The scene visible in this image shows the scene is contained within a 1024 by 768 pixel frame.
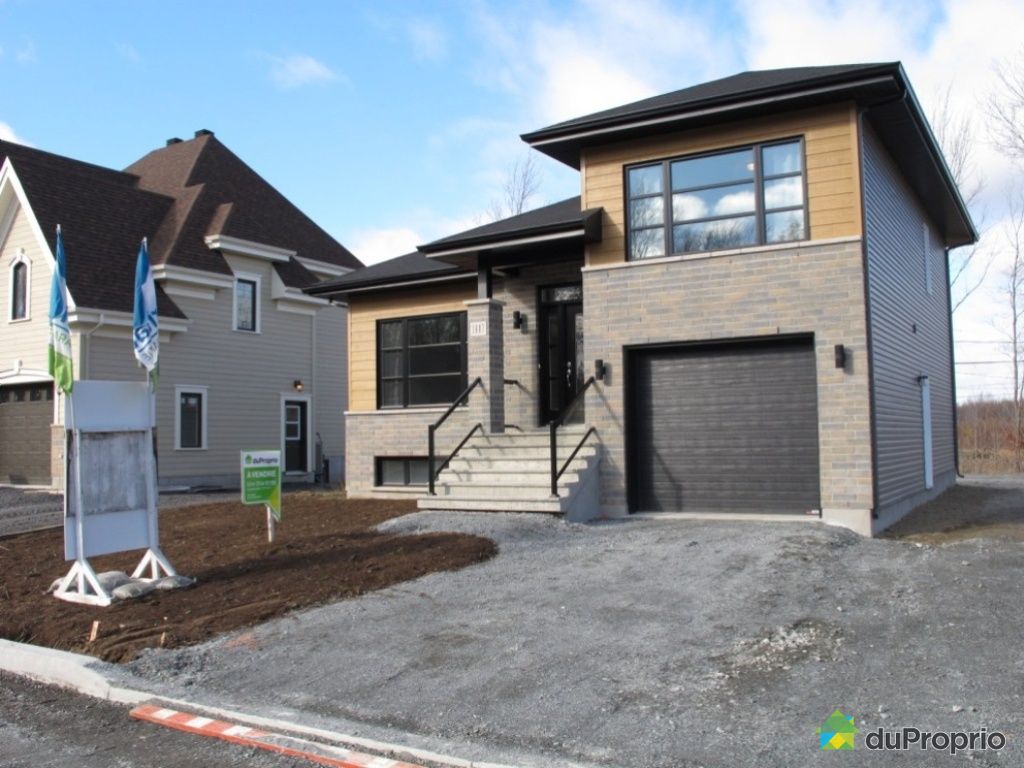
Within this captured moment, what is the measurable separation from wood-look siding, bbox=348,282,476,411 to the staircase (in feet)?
13.7

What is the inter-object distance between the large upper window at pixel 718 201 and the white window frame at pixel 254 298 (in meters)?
14.6

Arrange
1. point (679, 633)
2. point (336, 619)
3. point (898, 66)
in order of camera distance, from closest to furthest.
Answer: point (679, 633)
point (336, 619)
point (898, 66)

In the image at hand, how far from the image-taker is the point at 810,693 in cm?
528

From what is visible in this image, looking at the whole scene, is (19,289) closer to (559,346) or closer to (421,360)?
(421,360)

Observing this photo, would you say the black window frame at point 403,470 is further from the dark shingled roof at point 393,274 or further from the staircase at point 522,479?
the dark shingled roof at point 393,274

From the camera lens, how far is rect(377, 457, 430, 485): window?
54.3ft

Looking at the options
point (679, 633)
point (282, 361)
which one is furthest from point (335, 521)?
point (282, 361)

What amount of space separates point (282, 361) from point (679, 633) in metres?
20.7

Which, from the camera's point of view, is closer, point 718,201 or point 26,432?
point 718,201

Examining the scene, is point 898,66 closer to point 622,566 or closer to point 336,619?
point 622,566

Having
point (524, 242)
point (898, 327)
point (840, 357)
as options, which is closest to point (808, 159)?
point (840, 357)

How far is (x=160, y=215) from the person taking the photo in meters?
25.0

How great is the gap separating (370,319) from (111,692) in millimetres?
12059

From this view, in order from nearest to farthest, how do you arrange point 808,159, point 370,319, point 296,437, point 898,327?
point 808,159, point 898,327, point 370,319, point 296,437
